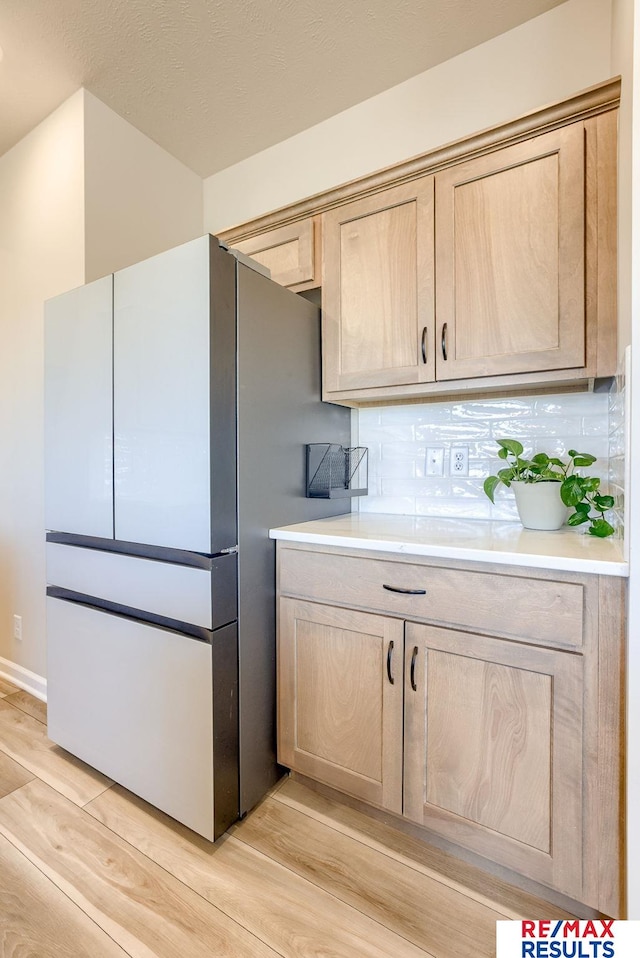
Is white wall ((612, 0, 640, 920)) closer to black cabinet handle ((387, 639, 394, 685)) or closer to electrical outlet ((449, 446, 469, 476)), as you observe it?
black cabinet handle ((387, 639, 394, 685))

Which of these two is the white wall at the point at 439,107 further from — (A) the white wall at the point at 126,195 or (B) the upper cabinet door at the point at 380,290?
(B) the upper cabinet door at the point at 380,290

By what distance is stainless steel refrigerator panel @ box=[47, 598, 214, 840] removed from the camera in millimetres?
1349

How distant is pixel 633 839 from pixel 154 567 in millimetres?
1362

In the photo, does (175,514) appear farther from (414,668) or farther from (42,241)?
(42,241)

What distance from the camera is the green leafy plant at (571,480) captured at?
131 cm

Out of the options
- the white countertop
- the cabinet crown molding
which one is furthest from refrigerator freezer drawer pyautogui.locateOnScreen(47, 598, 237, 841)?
the cabinet crown molding

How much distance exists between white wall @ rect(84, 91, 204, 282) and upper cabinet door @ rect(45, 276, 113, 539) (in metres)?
0.42

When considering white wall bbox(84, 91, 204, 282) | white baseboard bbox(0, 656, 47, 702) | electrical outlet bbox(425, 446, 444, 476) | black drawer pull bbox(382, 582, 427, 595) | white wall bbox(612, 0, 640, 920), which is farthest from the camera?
white baseboard bbox(0, 656, 47, 702)

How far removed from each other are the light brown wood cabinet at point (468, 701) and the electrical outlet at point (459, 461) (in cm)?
67

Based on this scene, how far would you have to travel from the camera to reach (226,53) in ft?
5.98

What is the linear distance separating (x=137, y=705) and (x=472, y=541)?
1.20m

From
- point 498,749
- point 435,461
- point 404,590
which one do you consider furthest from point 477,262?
point 498,749

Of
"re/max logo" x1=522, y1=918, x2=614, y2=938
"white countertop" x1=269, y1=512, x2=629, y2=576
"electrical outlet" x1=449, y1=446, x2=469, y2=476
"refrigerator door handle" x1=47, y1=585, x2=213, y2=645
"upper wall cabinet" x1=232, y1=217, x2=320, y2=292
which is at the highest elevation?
"upper wall cabinet" x1=232, y1=217, x2=320, y2=292

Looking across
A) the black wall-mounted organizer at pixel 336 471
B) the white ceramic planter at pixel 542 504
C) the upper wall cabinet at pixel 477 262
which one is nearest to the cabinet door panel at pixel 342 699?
the black wall-mounted organizer at pixel 336 471
